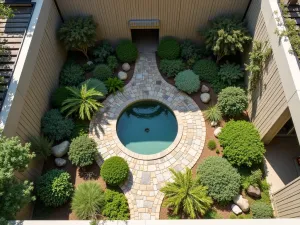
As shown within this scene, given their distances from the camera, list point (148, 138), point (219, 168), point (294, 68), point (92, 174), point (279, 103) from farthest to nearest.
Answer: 1. point (148, 138)
2. point (92, 174)
3. point (219, 168)
4. point (279, 103)
5. point (294, 68)

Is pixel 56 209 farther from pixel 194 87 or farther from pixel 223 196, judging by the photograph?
pixel 194 87

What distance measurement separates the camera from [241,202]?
13750 mm

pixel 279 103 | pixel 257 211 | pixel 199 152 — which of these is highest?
pixel 279 103

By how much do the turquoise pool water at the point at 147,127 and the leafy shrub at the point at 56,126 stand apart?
2.98 m

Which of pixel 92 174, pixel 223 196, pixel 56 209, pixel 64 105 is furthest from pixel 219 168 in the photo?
pixel 64 105

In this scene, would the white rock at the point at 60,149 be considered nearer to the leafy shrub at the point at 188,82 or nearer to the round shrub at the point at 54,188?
the round shrub at the point at 54,188

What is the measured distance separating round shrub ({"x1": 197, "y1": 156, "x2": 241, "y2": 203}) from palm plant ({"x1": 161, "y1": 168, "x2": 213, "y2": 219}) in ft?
1.39

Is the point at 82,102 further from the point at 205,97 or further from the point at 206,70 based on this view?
the point at 206,70

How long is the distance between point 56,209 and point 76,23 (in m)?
11.1

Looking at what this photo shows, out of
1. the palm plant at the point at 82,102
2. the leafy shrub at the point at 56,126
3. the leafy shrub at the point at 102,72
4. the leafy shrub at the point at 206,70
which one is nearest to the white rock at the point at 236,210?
the leafy shrub at the point at 206,70

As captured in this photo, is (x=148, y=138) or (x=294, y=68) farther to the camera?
(x=148, y=138)

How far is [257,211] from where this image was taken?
1351cm

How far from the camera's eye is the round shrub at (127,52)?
18.3 m

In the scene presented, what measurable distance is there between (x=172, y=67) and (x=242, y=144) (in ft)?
22.3
